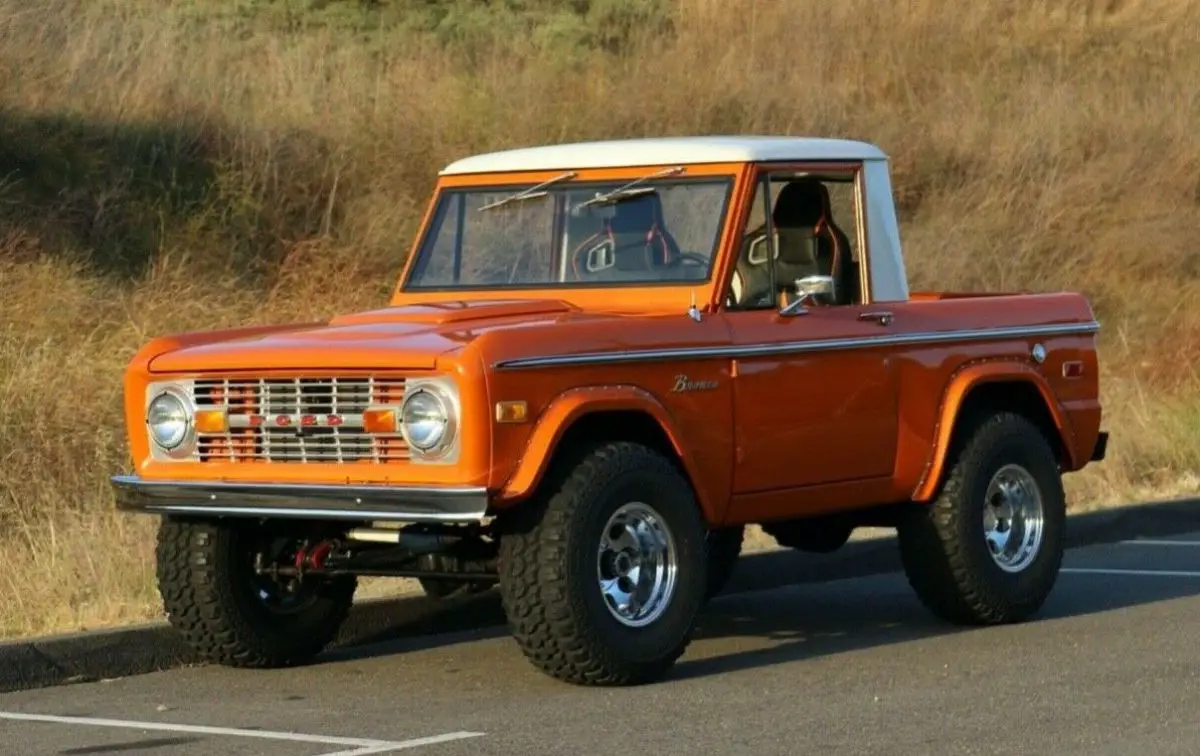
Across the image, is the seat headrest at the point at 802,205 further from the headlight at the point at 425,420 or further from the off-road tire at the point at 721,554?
the headlight at the point at 425,420

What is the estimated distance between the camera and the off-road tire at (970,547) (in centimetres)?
976

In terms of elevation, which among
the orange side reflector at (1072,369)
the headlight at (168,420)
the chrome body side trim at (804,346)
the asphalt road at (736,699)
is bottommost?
the asphalt road at (736,699)

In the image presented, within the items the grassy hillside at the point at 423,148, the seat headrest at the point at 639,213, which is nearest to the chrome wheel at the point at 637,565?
the seat headrest at the point at 639,213

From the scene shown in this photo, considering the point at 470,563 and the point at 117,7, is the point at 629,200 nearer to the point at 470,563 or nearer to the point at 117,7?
the point at 470,563

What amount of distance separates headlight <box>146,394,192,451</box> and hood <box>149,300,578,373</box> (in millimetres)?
124

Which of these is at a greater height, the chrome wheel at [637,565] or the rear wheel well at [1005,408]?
the rear wheel well at [1005,408]

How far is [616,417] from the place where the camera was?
8.47 metres

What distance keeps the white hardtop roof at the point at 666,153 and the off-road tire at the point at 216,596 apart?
6.68ft

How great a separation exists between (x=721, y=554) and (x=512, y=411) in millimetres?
2810

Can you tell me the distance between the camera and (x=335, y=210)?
1959 centimetres

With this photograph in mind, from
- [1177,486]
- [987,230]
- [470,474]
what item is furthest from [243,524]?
[987,230]

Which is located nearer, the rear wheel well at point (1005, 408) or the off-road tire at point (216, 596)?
the off-road tire at point (216, 596)

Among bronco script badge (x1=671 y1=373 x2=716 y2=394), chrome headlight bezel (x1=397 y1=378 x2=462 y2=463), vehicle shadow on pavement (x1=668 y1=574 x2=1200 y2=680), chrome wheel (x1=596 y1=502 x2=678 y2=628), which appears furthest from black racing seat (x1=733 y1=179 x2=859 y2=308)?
chrome headlight bezel (x1=397 y1=378 x2=462 y2=463)

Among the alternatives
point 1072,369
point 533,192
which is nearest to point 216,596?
point 533,192
